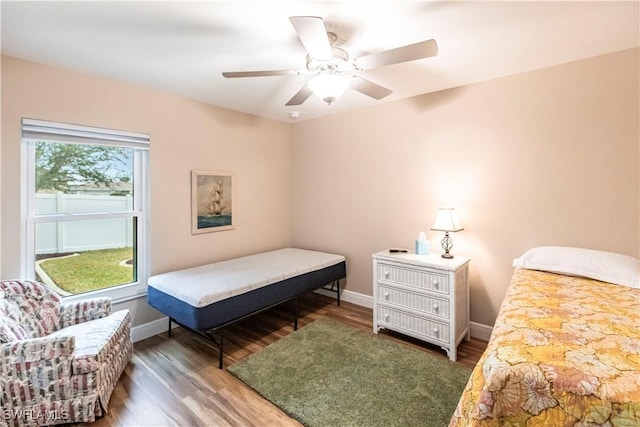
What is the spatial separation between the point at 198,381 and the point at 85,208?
1831 mm

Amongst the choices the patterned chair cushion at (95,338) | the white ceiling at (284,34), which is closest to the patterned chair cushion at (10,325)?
the patterned chair cushion at (95,338)

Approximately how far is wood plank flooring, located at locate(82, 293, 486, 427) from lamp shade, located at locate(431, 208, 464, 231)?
3.60 feet

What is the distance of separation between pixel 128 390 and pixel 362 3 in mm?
2971

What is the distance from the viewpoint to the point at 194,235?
10.9 feet

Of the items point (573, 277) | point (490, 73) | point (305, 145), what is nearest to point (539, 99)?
point (490, 73)

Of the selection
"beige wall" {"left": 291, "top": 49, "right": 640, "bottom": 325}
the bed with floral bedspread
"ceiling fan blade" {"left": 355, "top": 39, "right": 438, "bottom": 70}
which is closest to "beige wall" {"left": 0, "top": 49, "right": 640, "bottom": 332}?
"beige wall" {"left": 291, "top": 49, "right": 640, "bottom": 325}

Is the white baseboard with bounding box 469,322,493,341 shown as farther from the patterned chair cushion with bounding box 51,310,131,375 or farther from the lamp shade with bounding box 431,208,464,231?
the patterned chair cushion with bounding box 51,310,131,375

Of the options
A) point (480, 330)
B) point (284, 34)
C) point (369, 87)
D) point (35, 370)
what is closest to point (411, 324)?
point (480, 330)

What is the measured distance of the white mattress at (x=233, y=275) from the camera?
2.42 m

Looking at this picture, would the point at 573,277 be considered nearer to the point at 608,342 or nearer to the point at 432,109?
the point at 608,342

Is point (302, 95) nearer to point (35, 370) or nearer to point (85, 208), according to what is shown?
point (85, 208)

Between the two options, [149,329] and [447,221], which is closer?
[447,221]

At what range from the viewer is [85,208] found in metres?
2.67

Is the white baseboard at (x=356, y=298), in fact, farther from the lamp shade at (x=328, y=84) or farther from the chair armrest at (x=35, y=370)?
the chair armrest at (x=35, y=370)
